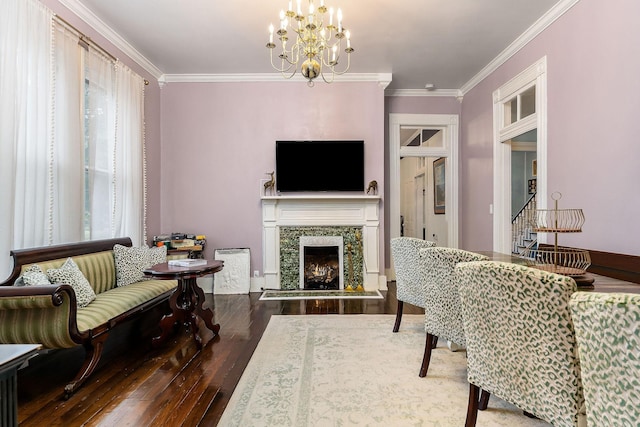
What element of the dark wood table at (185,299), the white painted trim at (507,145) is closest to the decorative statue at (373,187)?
the white painted trim at (507,145)

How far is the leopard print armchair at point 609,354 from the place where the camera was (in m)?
0.85

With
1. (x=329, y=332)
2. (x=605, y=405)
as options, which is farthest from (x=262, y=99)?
(x=605, y=405)

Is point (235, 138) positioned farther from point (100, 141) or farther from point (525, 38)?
point (525, 38)

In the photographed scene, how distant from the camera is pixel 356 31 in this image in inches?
133

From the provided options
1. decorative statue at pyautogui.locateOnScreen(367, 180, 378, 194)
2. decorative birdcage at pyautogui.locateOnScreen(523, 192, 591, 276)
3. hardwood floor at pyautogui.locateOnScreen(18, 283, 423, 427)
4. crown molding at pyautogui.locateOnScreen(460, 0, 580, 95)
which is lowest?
hardwood floor at pyautogui.locateOnScreen(18, 283, 423, 427)

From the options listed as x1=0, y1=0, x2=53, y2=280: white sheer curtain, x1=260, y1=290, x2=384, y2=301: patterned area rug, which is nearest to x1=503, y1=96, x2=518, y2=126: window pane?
x1=260, y1=290, x2=384, y2=301: patterned area rug

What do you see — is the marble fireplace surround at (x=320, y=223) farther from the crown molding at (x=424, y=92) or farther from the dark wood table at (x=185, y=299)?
the crown molding at (x=424, y=92)

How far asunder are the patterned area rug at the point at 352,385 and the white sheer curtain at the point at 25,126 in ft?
6.43

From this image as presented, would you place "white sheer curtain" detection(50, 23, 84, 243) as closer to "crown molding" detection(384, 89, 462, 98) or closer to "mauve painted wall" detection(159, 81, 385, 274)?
"mauve painted wall" detection(159, 81, 385, 274)

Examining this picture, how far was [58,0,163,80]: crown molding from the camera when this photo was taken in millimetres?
2926

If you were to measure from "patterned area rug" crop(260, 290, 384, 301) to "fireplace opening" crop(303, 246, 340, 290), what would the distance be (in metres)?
0.26

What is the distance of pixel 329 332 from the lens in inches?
114

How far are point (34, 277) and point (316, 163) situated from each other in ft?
10.7

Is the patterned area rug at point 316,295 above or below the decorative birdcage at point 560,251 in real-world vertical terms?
below
